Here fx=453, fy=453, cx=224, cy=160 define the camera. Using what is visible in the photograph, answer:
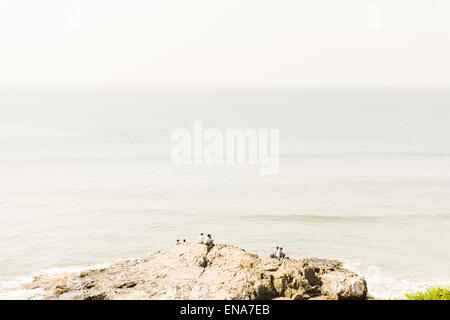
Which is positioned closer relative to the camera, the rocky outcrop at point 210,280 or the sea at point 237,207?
the rocky outcrop at point 210,280

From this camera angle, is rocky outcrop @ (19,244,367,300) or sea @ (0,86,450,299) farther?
sea @ (0,86,450,299)

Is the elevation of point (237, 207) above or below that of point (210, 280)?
above

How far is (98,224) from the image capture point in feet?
158

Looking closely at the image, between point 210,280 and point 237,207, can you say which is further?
point 237,207

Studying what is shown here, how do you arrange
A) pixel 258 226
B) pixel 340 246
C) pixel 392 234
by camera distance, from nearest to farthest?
pixel 340 246 → pixel 392 234 → pixel 258 226

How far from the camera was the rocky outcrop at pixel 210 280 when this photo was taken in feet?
88.0

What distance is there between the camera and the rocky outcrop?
26828 mm

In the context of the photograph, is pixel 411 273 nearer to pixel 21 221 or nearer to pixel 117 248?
pixel 117 248

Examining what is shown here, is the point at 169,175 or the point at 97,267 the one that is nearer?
the point at 97,267

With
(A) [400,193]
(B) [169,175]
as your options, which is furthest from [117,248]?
(A) [400,193]

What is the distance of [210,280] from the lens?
2780 centimetres

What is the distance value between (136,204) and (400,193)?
3356 centimetres
